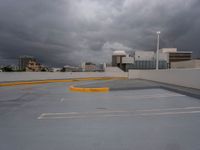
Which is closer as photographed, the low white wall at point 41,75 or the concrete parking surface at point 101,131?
the concrete parking surface at point 101,131

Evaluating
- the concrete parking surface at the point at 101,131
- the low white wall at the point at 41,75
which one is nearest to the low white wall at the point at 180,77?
the concrete parking surface at the point at 101,131

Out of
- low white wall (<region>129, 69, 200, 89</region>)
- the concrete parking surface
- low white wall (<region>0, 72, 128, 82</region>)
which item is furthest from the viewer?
low white wall (<region>0, 72, 128, 82</region>)

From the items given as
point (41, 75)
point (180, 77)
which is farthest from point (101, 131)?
point (41, 75)

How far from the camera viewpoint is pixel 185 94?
33.3 ft

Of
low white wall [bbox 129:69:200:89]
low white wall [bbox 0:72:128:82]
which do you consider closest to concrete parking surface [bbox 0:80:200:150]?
low white wall [bbox 129:69:200:89]

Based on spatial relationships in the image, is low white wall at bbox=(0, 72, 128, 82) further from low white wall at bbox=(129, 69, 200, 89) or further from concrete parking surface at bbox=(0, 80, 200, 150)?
concrete parking surface at bbox=(0, 80, 200, 150)

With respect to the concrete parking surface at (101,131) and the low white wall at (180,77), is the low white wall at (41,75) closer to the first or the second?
the low white wall at (180,77)

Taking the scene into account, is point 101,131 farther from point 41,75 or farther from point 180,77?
point 41,75

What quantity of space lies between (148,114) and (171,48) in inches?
4708

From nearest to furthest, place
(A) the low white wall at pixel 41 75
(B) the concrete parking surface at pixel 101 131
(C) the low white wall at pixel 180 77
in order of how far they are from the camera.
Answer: (B) the concrete parking surface at pixel 101 131, (C) the low white wall at pixel 180 77, (A) the low white wall at pixel 41 75

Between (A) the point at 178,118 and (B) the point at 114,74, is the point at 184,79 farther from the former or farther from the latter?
(B) the point at 114,74

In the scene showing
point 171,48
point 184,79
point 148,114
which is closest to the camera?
point 148,114

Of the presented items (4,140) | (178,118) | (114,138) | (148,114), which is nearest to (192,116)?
(178,118)

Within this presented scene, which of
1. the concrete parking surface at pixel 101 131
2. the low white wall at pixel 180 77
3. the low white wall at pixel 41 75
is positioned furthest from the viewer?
the low white wall at pixel 41 75
